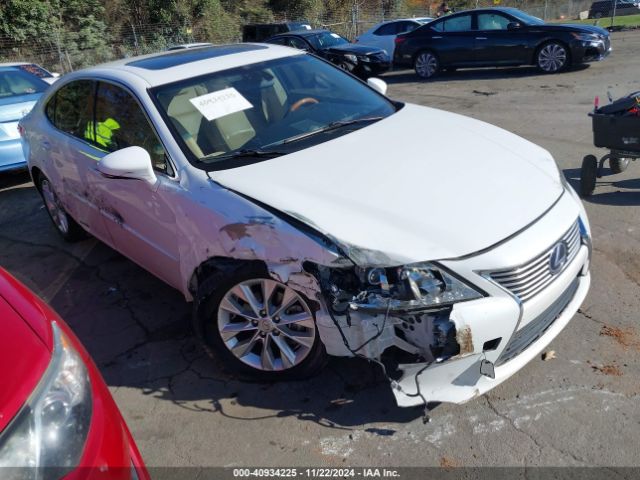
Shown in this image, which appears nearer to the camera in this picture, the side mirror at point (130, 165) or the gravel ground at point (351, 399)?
the gravel ground at point (351, 399)

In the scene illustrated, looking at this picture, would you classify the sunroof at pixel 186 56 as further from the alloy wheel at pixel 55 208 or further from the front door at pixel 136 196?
the alloy wheel at pixel 55 208

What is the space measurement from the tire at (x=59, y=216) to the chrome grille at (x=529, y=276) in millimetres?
4029

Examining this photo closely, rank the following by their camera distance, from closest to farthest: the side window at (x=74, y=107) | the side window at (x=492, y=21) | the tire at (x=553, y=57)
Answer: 1. the side window at (x=74, y=107)
2. the tire at (x=553, y=57)
3. the side window at (x=492, y=21)

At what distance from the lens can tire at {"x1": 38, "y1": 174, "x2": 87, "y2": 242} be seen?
16.9ft

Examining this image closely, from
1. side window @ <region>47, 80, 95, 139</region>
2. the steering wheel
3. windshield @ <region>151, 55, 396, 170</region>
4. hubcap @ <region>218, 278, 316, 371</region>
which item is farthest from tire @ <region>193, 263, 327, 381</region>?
side window @ <region>47, 80, 95, 139</region>

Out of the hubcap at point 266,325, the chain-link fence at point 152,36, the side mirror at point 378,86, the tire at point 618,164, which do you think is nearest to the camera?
the hubcap at point 266,325

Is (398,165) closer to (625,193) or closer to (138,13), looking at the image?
(625,193)

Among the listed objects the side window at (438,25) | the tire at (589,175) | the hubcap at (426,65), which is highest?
the side window at (438,25)

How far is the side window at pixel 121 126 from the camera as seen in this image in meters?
3.38

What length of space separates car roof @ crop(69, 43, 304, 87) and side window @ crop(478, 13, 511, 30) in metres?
9.73

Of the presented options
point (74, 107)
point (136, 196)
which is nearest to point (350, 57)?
point (74, 107)

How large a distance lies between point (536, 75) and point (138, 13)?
19.2m

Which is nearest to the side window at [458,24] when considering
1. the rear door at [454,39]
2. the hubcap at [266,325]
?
the rear door at [454,39]

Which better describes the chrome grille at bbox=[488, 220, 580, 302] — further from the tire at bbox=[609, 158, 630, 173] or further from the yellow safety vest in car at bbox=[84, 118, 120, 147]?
the tire at bbox=[609, 158, 630, 173]
